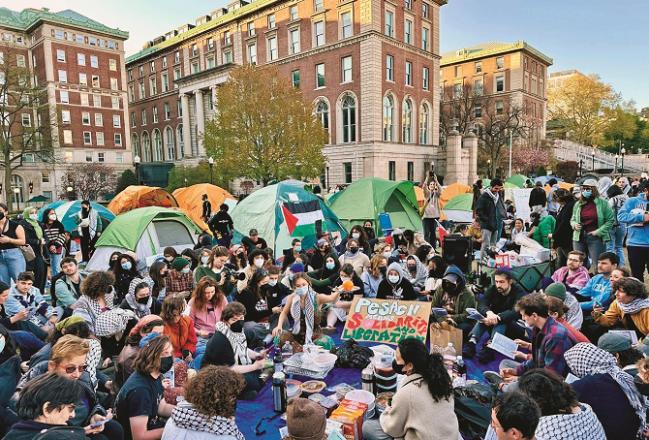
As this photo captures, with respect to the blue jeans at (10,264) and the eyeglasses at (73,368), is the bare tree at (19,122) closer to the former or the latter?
the blue jeans at (10,264)

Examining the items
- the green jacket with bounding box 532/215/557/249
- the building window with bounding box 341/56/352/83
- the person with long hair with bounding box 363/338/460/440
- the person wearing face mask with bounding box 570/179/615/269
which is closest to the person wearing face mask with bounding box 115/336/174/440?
the person with long hair with bounding box 363/338/460/440

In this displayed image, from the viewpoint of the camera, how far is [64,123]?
49094 mm

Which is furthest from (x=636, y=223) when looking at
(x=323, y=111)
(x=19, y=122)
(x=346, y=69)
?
(x=19, y=122)

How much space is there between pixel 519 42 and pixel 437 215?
4914cm

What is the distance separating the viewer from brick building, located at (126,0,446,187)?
1247 inches

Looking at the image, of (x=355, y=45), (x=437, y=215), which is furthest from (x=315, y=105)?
(x=437, y=215)

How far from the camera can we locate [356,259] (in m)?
8.29

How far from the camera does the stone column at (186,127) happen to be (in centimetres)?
4450

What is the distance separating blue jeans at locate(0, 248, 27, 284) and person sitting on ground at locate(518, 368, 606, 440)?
782cm

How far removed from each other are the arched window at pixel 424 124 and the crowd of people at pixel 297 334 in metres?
27.5

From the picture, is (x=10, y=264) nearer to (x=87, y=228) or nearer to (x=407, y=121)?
(x=87, y=228)

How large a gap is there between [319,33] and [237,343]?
113 ft

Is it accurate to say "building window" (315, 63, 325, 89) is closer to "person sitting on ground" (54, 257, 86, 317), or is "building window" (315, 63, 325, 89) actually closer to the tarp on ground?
the tarp on ground

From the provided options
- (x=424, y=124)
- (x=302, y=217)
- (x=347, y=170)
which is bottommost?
(x=302, y=217)
